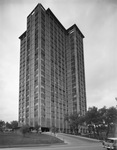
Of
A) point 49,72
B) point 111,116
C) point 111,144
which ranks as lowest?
point 111,144

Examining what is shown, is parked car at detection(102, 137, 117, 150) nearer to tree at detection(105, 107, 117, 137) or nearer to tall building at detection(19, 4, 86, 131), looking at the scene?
tree at detection(105, 107, 117, 137)

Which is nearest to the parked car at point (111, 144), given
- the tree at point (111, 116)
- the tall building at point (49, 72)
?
the tree at point (111, 116)

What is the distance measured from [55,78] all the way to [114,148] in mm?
89001

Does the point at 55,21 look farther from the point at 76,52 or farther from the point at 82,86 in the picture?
the point at 82,86

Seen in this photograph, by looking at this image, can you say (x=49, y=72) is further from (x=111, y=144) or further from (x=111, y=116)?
(x=111, y=144)

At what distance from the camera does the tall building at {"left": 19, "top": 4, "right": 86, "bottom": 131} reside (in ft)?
308

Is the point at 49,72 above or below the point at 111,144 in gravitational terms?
above

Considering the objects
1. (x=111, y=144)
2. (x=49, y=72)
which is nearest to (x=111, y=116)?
(x=111, y=144)

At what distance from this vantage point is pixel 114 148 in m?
20.7

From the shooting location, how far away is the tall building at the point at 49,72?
94.0 m

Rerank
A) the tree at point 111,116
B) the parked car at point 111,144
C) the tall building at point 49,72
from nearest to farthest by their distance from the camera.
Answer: the parked car at point 111,144, the tree at point 111,116, the tall building at point 49,72

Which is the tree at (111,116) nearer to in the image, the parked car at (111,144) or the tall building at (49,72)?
the parked car at (111,144)

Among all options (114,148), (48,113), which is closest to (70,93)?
(48,113)

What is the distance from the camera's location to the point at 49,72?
103562 millimetres
